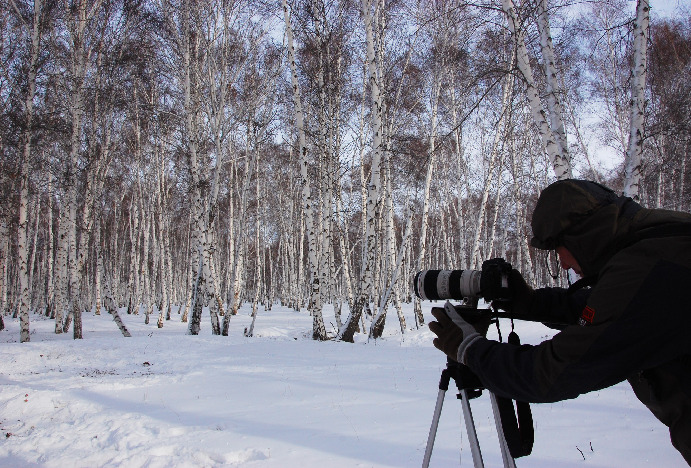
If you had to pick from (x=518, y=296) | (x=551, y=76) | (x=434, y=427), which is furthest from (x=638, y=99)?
(x=434, y=427)

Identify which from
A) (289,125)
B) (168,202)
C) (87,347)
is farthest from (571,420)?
(168,202)

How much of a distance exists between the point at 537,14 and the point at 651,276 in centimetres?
649

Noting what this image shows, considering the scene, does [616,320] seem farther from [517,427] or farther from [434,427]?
[434,427]

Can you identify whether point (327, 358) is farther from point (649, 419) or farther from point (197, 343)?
point (649, 419)

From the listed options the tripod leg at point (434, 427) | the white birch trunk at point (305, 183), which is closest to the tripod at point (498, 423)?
the tripod leg at point (434, 427)

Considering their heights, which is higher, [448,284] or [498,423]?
[448,284]

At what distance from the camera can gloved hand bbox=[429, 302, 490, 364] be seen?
139cm

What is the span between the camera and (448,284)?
5.66 ft

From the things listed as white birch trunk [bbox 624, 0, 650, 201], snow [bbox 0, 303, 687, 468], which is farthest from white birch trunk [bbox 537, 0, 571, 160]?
snow [bbox 0, 303, 687, 468]

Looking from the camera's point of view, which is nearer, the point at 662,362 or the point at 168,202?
the point at 662,362

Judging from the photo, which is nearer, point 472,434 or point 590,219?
point 590,219

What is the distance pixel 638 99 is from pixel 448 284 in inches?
225

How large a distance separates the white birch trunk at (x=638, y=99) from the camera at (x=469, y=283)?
5.17 metres

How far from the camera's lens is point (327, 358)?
7.24 m
